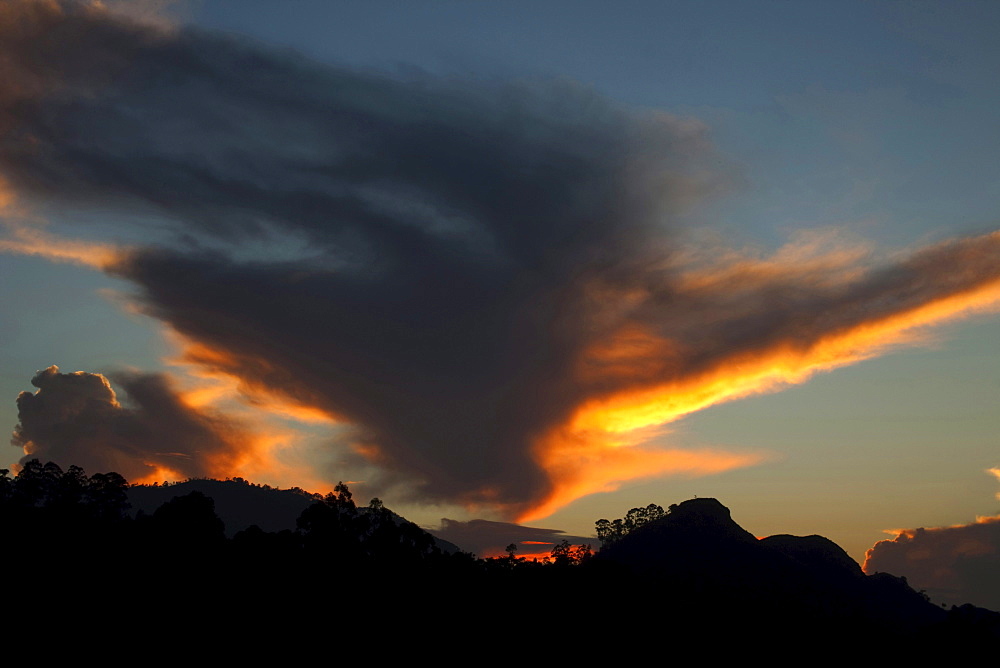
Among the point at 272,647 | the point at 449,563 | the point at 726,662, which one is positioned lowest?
the point at 726,662

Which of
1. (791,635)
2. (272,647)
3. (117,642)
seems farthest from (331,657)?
(791,635)

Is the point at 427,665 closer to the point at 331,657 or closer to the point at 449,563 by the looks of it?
the point at 331,657

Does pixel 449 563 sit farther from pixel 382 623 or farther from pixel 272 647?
pixel 272 647

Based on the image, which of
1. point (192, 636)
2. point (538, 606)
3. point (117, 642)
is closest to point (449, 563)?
point (538, 606)

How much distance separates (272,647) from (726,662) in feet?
352

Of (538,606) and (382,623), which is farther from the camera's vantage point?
(538,606)

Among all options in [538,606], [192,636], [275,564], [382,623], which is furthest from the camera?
[538,606]

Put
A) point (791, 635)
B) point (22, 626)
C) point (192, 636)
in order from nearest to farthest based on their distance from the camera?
point (22, 626), point (192, 636), point (791, 635)

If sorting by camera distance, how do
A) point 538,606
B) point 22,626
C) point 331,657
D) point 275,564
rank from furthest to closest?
point 538,606, point 275,564, point 331,657, point 22,626

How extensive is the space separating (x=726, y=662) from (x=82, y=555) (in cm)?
14168

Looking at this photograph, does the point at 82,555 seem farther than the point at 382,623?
No

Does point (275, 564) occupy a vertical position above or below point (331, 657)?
above

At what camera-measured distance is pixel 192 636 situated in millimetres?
122875

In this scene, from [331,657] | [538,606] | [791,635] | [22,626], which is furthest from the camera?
[791,635]
